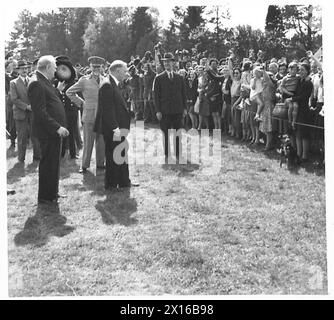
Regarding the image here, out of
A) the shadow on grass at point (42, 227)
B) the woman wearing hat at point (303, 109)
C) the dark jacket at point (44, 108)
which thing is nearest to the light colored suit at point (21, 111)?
the dark jacket at point (44, 108)

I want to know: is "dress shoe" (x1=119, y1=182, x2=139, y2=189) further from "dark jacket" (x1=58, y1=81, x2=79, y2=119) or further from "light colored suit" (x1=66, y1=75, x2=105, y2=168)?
"dark jacket" (x1=58, y1=81, x2=79, y2=119)

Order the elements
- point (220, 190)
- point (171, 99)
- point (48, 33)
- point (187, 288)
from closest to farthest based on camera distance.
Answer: point (187, 288) → point (220, 190) → point (171, 99) → point (48, 33)

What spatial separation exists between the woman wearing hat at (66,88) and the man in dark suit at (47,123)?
2368 mm

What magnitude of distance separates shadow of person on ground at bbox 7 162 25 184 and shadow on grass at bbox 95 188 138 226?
194cm

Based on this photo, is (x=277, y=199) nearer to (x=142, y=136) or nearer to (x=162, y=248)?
(x=162, y=248)

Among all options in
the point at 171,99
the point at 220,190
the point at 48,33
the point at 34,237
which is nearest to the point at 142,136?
the point at 171,99

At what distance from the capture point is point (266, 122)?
30.8 ft

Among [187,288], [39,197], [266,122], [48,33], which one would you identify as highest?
[48,33]

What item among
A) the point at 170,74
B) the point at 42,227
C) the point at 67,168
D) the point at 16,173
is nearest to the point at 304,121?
the point at 170,74

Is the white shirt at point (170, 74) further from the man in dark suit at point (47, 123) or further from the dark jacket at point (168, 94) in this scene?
the man in dark suit at point (47, 123)

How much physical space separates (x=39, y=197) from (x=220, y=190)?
2604 millimetres

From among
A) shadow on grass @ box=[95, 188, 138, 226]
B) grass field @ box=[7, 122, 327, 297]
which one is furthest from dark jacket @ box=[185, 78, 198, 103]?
shadow on grass @ box=[95, 188, 138, 226]

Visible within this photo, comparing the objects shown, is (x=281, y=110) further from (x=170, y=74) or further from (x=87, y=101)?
(x=87, y=101)

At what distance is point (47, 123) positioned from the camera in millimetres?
5863
